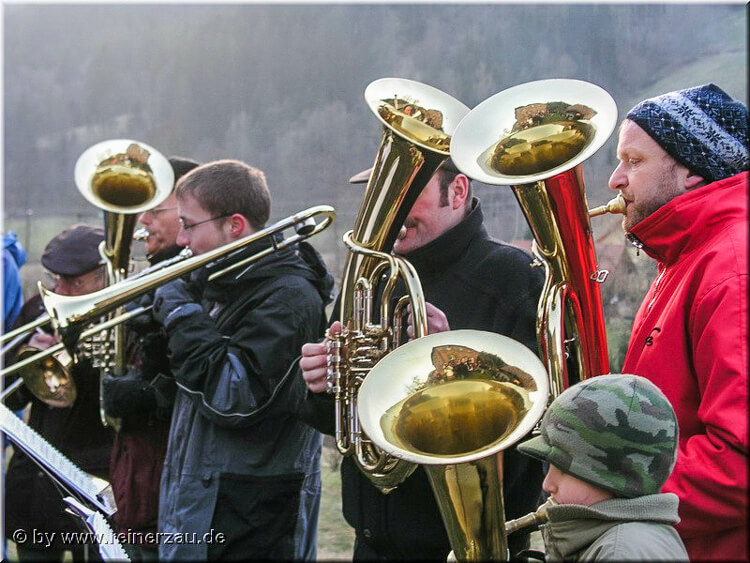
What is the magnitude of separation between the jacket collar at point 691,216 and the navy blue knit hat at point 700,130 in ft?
0.19

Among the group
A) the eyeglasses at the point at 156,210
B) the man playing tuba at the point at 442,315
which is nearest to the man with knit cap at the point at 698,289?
the man playing tuba at the point at 442,315

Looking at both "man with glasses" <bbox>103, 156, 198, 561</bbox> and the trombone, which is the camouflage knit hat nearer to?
the trombone

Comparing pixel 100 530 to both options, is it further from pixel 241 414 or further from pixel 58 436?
pixel 58 436

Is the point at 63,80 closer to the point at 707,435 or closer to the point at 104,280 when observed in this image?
the point at 104,280

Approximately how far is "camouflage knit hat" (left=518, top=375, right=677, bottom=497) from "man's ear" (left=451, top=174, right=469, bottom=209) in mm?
1295

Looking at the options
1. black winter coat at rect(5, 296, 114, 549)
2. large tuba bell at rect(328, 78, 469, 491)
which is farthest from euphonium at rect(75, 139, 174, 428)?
large tuba bell at rect(328, 78, 469, 491)

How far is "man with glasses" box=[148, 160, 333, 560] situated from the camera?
10.8 ft

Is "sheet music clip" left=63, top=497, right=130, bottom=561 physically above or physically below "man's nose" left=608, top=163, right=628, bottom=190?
below

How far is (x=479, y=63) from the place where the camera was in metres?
5.50

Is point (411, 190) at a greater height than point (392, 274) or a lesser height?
greater

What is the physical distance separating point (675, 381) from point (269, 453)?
1.70m

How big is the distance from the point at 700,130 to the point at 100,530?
1758 millimetres

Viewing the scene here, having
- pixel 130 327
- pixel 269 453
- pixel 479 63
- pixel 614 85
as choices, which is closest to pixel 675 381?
pixel 269 453

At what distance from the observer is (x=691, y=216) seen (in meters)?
2.24
